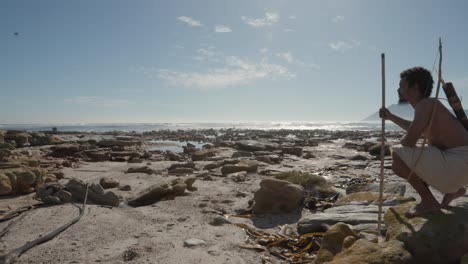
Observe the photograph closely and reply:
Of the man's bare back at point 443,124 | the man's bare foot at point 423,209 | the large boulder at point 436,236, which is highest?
the man's bare back at point 443,124

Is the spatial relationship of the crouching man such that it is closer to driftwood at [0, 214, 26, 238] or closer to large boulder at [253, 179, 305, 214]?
large boulder at [253, 179, 305, 214]

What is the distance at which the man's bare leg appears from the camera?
3.27m

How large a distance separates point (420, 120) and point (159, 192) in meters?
4.91

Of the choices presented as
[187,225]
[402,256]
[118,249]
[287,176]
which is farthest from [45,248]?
[287,176]

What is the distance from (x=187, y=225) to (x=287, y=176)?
12.0 ft

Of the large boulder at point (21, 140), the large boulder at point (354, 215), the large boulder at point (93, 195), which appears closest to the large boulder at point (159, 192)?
the large boulder at point (93, 195)

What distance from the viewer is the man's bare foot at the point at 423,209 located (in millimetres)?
3244

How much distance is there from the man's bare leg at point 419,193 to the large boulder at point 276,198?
96.0 inches

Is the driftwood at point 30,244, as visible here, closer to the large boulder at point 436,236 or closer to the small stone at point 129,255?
the small stone at point 129,255

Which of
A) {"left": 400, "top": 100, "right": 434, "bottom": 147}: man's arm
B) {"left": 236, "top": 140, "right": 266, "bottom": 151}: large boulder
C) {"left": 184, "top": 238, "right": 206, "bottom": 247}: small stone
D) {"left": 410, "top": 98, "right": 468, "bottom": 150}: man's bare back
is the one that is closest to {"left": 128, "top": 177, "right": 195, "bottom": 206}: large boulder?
{"left": 184, "top": 238, "right": 206, "bottom": 247}: small stone

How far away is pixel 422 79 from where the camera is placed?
362cm

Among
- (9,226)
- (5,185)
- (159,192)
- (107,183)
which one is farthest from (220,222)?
(5,185)

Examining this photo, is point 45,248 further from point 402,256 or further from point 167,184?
point 402,256

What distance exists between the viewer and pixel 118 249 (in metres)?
4.04
